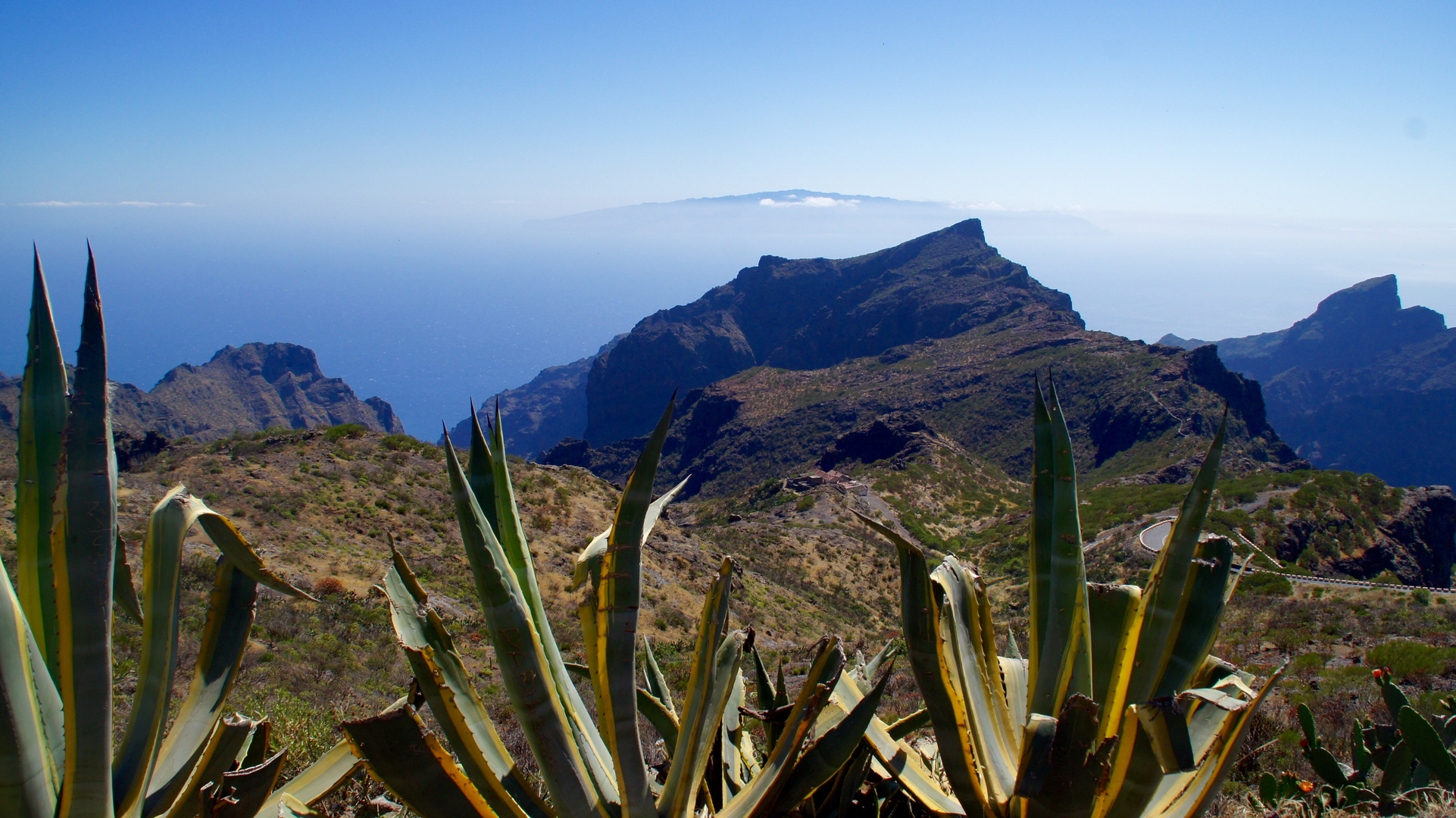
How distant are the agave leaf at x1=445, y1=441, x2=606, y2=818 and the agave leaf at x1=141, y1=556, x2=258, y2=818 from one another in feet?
2.33

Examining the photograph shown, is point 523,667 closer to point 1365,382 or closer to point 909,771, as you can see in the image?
point 909,771

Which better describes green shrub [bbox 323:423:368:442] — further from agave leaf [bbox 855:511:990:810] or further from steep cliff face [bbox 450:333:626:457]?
steep cliff face [bbox 450:333:626:457]

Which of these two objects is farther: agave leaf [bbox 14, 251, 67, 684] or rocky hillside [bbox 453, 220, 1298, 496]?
rocky hillside [bbox 453, 220, 1298, 496]

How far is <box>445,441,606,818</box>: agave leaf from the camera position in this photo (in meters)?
1.40

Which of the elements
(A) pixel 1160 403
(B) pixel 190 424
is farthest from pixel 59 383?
(B) pixel 190 424

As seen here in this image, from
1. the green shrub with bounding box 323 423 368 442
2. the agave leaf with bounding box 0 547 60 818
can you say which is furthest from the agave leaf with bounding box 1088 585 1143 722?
the green shrub with bounding box 323 423 368 442

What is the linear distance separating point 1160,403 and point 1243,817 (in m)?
48.0

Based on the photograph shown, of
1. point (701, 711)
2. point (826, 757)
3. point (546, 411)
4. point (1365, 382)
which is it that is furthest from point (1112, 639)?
point (546, 411)

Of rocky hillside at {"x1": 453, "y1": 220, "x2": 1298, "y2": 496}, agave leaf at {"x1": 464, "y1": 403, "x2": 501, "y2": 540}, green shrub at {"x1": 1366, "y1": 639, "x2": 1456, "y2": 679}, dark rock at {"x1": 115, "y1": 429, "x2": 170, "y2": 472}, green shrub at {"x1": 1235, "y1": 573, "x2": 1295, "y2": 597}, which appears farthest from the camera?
rocky hillside at {"x1": 453, "y1": 220, "x2": 1298, "y2": 496}

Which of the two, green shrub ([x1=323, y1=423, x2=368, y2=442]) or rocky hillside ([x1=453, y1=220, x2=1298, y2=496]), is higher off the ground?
green shrub ([x1=323, y1=423, x2=368, y2=442])

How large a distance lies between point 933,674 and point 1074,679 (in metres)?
0.44

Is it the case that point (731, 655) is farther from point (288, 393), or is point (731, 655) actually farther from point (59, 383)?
point (288, 393)

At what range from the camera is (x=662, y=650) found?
449 inches

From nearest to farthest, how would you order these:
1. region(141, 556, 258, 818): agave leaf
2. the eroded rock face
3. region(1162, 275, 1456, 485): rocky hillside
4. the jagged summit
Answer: region(141, 556, 258, 818): agave leaf < the eroded rock face < region(1162, 275, 1456, 485): rocky hillside < the jagged summit
